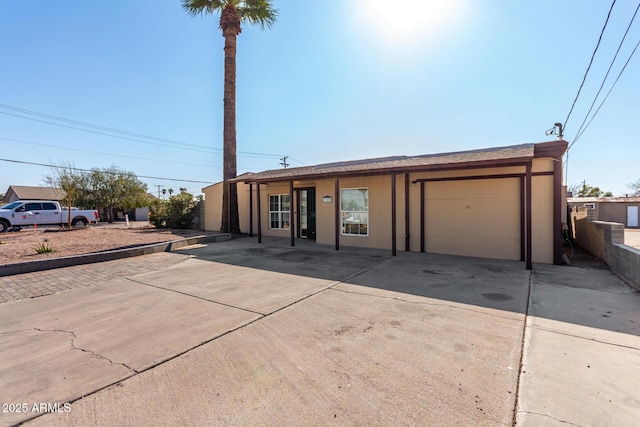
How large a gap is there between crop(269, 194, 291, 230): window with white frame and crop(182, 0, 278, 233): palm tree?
2023 mm

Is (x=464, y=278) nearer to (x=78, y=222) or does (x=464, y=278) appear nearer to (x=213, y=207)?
(x=213, y=207)

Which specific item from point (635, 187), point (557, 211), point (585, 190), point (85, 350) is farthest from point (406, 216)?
point (635, 187)

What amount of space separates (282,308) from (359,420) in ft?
7.67

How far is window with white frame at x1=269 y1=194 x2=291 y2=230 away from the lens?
1285cm

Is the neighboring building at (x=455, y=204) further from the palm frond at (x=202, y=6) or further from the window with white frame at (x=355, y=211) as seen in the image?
the palm frond at (x=202, y=6)

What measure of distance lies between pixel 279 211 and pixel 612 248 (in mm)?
10790

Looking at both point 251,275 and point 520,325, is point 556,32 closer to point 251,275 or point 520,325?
point 520,325

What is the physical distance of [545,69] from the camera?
9484 mm

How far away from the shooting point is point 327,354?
9.38 ft

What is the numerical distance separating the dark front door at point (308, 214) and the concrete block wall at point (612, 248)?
8736 millimetres

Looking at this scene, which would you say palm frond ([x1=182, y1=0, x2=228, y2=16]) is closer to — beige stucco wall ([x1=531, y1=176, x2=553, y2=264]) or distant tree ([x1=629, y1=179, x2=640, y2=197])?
beige stucco wall ([x1=531, y1=176, x2=553, y2=264])

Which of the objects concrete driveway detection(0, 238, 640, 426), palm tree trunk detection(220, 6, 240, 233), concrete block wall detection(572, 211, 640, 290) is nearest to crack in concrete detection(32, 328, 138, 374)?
concrete driveway detection(0, 238, 640, 426)

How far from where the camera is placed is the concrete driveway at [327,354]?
2057mm

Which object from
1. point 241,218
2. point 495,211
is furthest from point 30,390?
point 241,218
